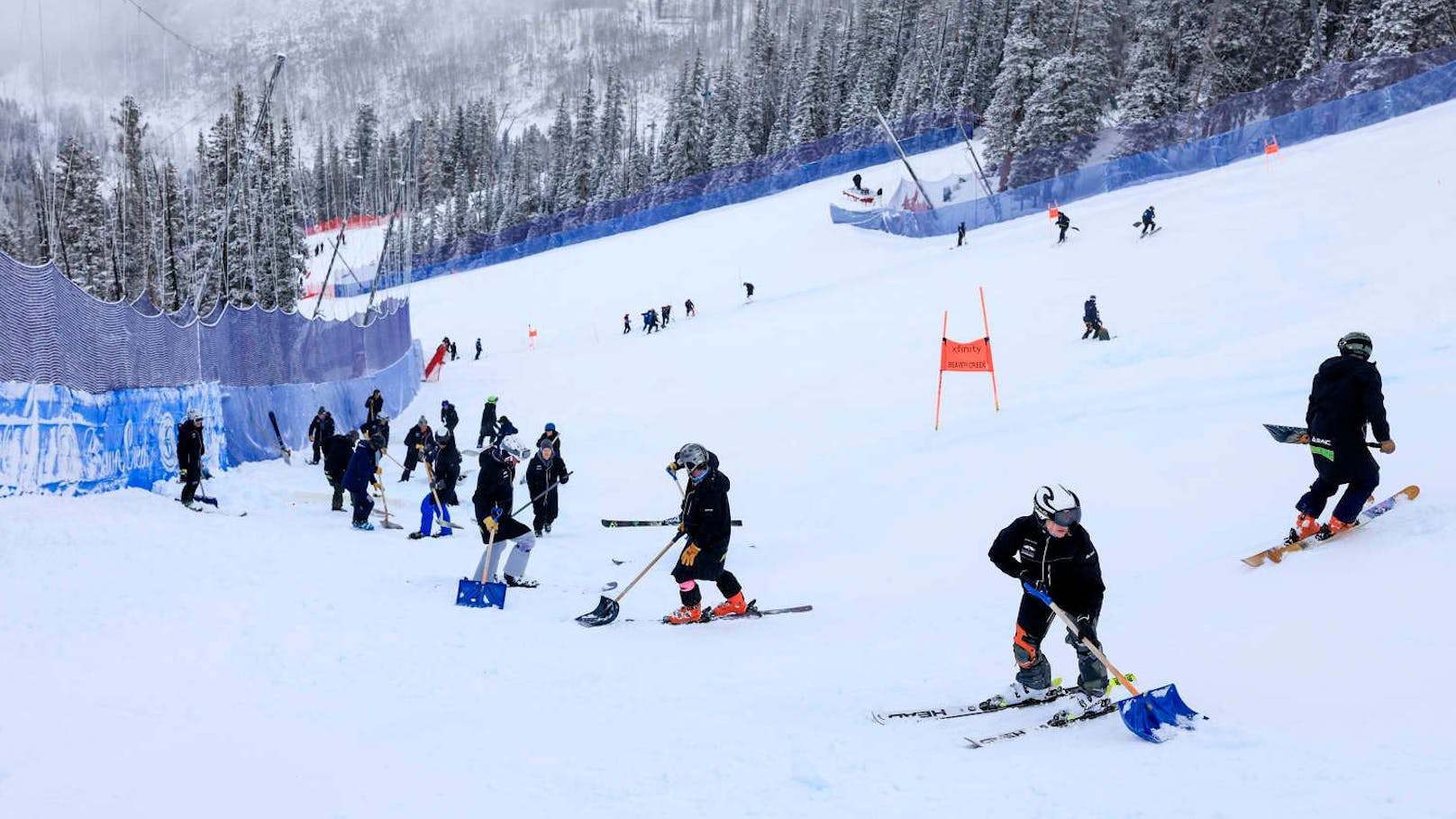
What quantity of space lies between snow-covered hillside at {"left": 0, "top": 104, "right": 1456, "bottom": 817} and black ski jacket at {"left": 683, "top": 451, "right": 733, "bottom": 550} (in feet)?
2.81

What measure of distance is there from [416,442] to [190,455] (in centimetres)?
488

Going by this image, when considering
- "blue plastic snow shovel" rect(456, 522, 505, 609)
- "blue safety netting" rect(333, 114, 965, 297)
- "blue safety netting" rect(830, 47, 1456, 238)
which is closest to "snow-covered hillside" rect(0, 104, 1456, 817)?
"blue plastic snow shovel" rect(456, 522, 505, 609)

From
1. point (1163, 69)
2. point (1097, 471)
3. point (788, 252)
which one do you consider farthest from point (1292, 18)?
point (1097, 471)

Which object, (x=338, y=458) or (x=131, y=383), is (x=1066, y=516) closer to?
(x=338, y=458)

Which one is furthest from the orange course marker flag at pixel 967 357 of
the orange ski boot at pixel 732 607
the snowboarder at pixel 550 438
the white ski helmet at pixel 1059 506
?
the white ski helmet at pixel 1059 506

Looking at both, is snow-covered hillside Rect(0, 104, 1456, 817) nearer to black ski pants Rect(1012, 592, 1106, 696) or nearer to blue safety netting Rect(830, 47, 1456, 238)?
black ski pants Rect(1012, 592, 1106, 696)

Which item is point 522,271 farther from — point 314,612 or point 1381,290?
point 314,612

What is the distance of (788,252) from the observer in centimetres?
4591

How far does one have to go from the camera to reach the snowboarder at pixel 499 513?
9555mm

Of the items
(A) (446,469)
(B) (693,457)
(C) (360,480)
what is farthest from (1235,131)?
(B) (693,457)

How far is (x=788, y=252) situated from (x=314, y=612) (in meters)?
39.8

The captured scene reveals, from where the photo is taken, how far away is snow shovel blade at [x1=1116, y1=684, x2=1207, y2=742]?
477 centimetres

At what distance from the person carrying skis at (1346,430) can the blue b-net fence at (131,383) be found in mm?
13054

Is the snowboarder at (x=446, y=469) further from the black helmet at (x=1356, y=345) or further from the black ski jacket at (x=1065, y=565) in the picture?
the black helmet at (x=1356, y=345)
